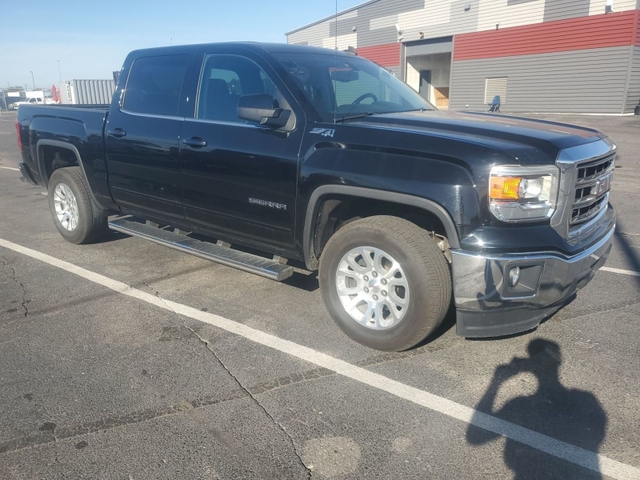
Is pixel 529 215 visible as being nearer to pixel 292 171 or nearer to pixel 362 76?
pixel 292 171

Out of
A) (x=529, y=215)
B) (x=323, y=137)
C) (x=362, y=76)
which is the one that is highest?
(x=362, y=76)

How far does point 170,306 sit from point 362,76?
8.28ft

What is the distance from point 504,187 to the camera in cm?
304

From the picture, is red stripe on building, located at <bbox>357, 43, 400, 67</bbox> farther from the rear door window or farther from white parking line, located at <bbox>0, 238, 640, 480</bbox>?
white parking line, located at <bbox>0, 238, 640, 480</bbox>

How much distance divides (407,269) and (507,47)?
27.6 m

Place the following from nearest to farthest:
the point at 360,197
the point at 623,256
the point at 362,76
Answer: the point at 360,197 → the point at 362,76 → the point at 623,256

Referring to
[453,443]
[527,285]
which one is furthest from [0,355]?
[527,285]

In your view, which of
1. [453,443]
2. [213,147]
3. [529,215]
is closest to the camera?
[453,443]

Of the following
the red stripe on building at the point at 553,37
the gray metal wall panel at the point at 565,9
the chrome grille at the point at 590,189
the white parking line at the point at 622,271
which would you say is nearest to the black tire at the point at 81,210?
the chrome grille at the point at 590,189

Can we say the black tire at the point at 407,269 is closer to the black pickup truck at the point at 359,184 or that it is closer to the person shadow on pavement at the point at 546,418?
the black pickup truck at the point at 359,184

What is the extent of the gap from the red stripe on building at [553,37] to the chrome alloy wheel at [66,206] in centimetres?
2416

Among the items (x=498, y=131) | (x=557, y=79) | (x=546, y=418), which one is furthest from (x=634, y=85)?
(x=546, y=418)

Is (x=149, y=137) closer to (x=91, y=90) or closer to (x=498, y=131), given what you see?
(x=498, y=131)

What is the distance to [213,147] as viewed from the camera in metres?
4.31
